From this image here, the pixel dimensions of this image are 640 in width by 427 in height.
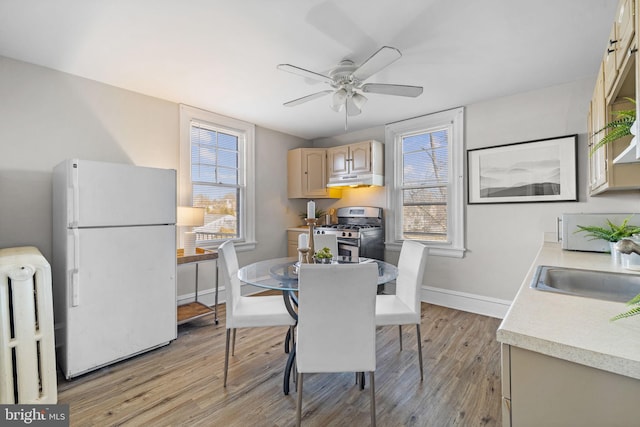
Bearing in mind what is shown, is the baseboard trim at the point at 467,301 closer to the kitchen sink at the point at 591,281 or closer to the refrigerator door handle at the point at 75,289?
the kitchen sink at the point at 591,281

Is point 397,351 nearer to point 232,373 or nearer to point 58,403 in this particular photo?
point 232,373

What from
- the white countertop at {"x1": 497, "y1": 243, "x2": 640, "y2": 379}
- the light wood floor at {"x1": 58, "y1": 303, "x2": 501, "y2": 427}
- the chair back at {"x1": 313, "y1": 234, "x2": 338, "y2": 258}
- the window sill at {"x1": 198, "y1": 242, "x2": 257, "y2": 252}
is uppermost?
the chair back at {"x1": 313, "y1": 234, "x2": 338, "y2": 258}

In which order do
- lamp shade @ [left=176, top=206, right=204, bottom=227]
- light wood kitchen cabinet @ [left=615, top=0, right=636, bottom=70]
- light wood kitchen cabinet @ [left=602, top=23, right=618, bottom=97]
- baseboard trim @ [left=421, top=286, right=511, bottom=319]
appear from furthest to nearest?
→ baseboard trim @ [left=421, top=286, right=511, bottom=319] → lamp shade @ [left=176, top=206, right=204, bottom=227] → light wood kitchen cabinet @ [left=602, top=23, right=618, bottom=97] → light wood kitchen cabinet @ [left=615, top=0, right=636, bottom=70]

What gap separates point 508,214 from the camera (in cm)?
322

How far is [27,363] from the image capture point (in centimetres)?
171

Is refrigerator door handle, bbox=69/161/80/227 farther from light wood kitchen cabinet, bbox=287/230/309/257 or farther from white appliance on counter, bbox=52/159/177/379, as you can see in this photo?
light wood kitchen cabinet, bbox=287/230/309/257

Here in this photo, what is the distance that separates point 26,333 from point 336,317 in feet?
6.09

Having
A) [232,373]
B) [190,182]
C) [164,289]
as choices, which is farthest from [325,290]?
[190,182]

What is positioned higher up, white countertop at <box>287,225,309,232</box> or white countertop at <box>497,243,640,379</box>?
white countertop at <box>287,225,309,232</box>

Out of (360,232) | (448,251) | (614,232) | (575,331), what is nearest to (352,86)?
(360,232)

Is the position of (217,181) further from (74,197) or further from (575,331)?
(575,331)

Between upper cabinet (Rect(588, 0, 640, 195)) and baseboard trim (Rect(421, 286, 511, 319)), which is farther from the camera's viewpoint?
baseboard trim (Rect(421, 286, 511, 319))

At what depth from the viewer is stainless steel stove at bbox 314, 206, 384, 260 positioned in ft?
12.5

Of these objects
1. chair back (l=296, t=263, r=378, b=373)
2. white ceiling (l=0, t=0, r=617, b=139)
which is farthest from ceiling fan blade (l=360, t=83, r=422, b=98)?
chair back (l=296, t=263, r=378, b=373)
